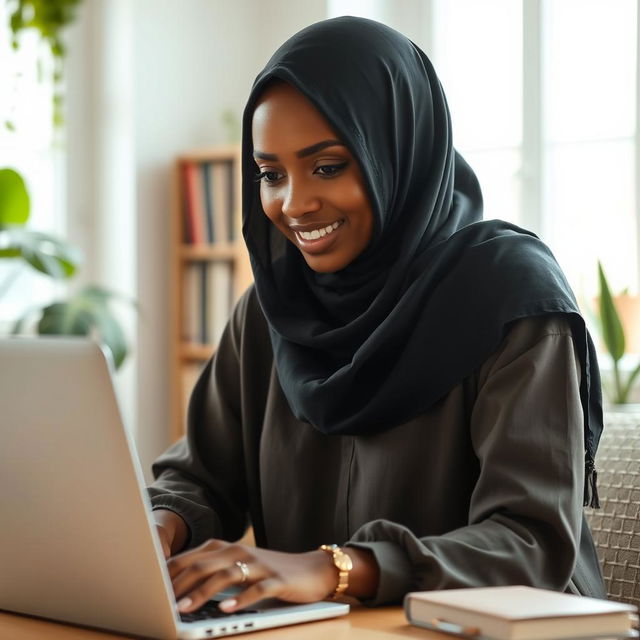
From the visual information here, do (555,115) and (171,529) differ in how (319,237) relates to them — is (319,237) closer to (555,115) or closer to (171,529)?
(171,529)

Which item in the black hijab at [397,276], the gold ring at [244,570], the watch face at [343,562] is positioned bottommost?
the watch face at [343,562]

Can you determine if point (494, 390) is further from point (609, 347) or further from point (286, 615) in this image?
point (609, 347)

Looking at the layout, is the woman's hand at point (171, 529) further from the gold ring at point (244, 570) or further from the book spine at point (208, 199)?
the book spine at point (208, 199)

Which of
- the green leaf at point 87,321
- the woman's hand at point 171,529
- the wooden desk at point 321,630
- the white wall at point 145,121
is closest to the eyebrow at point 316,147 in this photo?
the woman's hand at point 171,529

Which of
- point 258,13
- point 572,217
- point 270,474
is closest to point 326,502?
point 270,474

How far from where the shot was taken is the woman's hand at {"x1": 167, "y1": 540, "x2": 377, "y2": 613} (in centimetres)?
102

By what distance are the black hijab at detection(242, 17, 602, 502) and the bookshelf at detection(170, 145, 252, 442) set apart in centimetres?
216

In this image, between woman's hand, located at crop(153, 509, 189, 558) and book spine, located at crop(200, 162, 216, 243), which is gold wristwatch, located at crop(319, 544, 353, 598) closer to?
woman's hand, located at crop(153, 509, 189, 558)

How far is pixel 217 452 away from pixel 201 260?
2.30 meters

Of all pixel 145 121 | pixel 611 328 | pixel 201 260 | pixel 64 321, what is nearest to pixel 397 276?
pixel 611 328

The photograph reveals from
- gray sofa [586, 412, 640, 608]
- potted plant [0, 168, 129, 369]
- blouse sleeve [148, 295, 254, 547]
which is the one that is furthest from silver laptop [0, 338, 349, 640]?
potted plant [0, 168, 129, 369]

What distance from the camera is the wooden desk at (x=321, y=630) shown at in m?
0.99

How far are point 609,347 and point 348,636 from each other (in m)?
2.07

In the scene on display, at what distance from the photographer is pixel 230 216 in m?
3.82
